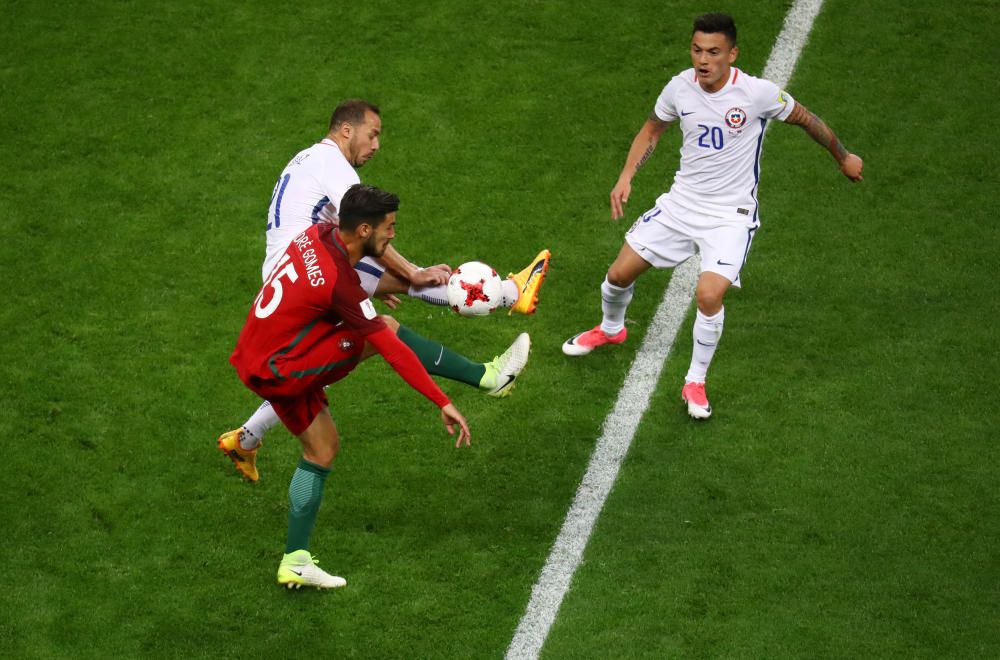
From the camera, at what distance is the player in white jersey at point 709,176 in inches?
281

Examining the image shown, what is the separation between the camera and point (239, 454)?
688 centimetres

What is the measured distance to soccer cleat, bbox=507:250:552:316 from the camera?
734 cm

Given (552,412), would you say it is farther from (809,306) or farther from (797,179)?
(797,179)

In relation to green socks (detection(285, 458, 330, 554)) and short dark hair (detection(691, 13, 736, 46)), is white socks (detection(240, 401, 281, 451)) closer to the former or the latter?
green socks (detection(285, 458, 330, 554))

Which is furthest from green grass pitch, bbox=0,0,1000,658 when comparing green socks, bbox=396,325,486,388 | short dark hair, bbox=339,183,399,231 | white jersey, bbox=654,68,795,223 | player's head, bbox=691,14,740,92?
short dark hair, bbox=339,183,399,231

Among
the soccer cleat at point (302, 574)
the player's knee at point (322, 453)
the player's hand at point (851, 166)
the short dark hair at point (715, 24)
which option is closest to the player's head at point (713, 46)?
the short dark hair at point (715, 24)

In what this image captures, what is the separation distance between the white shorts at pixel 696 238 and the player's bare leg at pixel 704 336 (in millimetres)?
81

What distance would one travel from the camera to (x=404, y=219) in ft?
28.8

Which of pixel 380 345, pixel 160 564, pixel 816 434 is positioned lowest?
pixel 160 564

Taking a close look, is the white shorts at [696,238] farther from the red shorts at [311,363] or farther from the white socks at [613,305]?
the red shorts at [311,363]

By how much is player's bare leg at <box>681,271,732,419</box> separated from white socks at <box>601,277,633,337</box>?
0.52 meters

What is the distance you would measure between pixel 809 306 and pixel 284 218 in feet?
11.3

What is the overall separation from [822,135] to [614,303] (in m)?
1.53

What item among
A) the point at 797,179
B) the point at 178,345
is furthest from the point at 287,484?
the point at 797,179
